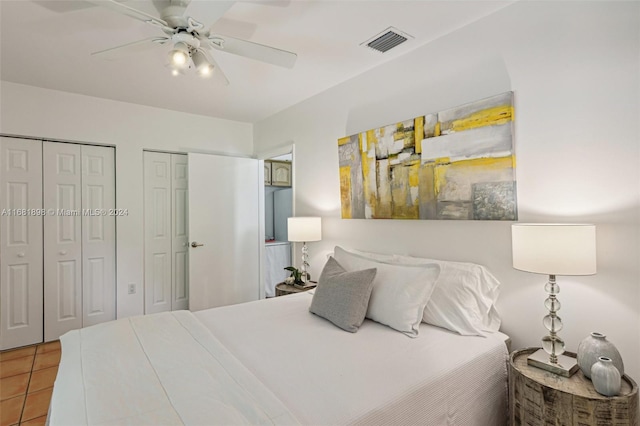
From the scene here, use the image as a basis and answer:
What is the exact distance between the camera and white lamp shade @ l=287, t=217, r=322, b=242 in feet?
10.3

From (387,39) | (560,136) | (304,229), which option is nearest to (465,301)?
(560,136)

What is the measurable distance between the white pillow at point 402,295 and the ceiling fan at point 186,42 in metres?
1.46

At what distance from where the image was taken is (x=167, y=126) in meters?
3.89

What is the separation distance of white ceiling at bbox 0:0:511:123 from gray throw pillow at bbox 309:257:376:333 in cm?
159

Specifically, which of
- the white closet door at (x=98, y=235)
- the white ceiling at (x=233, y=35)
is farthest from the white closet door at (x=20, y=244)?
the white ceiling at (x=233, y=35)

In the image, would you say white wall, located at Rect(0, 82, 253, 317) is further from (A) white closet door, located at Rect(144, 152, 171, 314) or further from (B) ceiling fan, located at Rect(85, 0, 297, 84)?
(B) ceiling fan, located at Rect(85, 0, 297, 84)

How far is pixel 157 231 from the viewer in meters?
3.87

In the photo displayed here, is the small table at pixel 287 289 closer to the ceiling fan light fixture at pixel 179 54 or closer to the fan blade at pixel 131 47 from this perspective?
the ceiling fan light fixture at pixel 179 54

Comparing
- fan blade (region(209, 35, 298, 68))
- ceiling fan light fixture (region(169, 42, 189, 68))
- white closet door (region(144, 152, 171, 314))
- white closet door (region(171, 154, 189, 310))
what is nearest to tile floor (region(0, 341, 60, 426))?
white closet door (region(144, 152, 171, 314))

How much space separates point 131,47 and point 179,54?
0.32 m

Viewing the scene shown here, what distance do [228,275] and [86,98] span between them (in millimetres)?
2439

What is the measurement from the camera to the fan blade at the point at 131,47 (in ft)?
5.90

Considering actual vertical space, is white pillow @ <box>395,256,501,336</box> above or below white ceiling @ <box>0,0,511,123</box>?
below

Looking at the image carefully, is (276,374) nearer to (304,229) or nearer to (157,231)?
(304,229)
